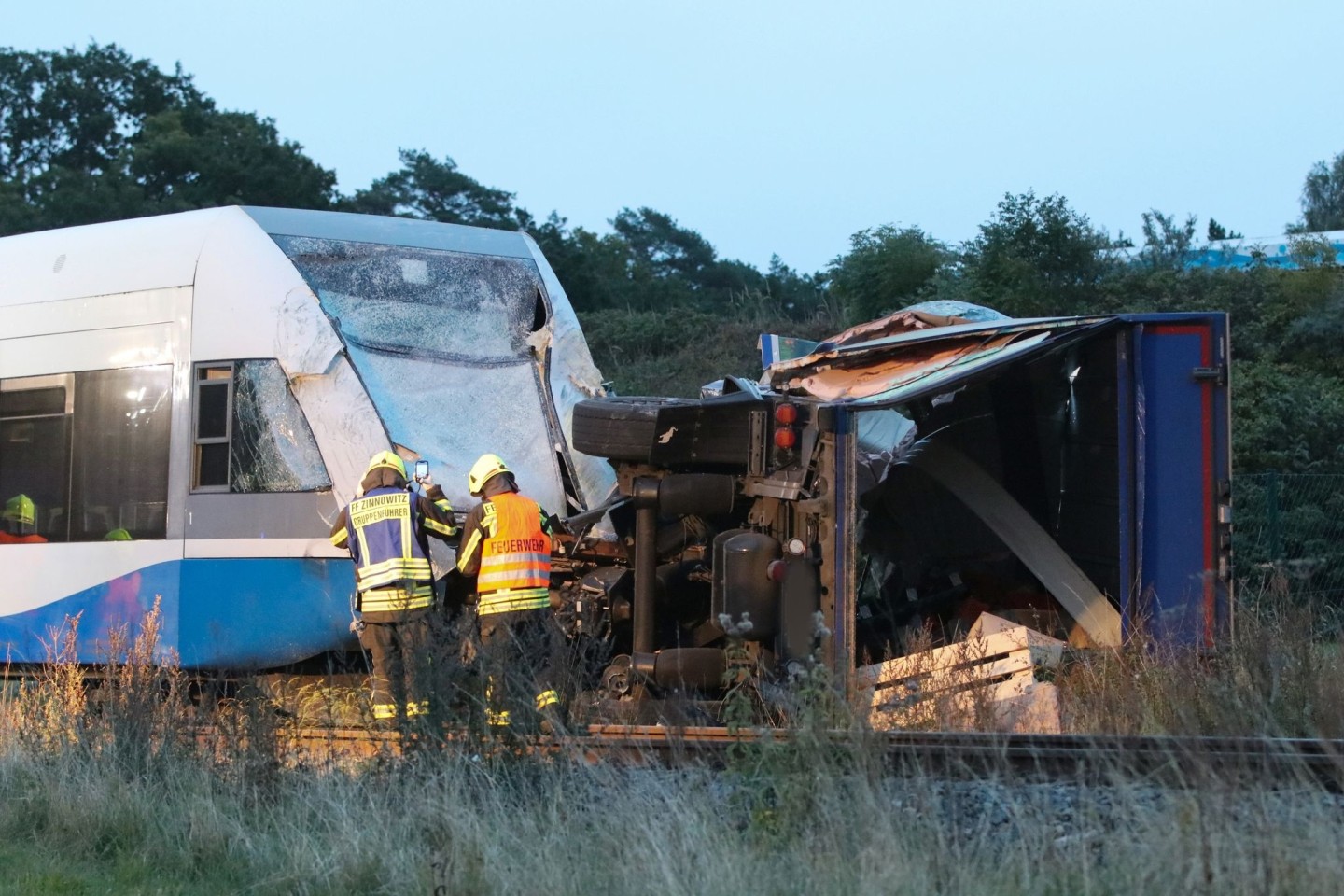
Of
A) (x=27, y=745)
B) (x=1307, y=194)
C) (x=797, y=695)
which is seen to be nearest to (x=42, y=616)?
(x=27, y=745)

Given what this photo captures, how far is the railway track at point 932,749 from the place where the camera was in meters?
4.50

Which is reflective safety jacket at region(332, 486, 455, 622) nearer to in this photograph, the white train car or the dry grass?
the white train car

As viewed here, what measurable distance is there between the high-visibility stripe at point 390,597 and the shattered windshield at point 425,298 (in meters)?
1.82

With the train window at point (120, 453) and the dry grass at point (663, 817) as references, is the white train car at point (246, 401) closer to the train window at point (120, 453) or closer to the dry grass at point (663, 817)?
the train window at point (120, 453)

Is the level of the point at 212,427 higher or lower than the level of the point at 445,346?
lower

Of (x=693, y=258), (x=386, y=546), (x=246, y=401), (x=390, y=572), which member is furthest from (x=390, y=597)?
(x=693, y=258)

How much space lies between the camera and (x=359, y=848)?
16.5ft

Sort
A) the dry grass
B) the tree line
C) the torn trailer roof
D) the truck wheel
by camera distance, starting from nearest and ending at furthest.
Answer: the dry grass, the torn trailer roof, the truck wheel, the tree line

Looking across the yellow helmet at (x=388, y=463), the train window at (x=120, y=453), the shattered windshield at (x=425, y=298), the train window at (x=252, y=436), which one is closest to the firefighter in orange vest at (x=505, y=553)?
the yellow helmet at (x=388, y=463)

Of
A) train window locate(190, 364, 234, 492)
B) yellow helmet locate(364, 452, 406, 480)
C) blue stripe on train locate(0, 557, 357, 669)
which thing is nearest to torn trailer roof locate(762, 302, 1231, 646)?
yellow helmet locate(364, 452, 406, 480)

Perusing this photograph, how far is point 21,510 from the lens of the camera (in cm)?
957

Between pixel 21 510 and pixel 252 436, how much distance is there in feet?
7.07

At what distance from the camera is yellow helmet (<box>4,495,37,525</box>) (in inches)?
374

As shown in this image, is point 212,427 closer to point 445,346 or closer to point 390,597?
point 445,346
